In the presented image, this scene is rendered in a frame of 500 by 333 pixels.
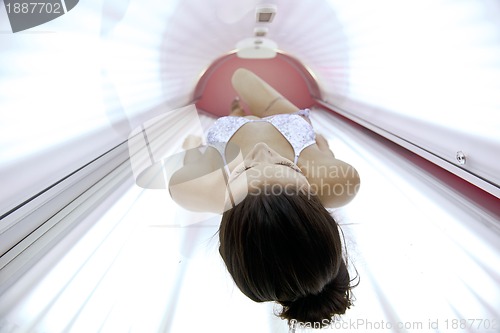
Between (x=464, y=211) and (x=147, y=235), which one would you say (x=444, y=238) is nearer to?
(x=464, y=211)

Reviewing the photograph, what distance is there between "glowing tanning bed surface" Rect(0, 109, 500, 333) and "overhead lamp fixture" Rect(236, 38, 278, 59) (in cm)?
187

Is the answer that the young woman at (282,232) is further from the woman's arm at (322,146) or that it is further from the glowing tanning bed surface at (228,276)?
the woman's arm at (322,146)

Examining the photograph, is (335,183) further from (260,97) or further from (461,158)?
(260,97)

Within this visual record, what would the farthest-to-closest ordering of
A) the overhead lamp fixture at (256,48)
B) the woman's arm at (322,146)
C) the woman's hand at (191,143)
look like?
the overhead lamp fixture at (256,48)
the woman's hand at (191,143)
the woman's arm at (322,146)

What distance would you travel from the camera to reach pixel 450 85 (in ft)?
3.89

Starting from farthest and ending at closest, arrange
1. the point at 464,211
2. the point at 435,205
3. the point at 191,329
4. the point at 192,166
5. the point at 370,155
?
the point at 370,155
the point at 192,166
the point at 435,205
the point at 464,211
the point at 191,329

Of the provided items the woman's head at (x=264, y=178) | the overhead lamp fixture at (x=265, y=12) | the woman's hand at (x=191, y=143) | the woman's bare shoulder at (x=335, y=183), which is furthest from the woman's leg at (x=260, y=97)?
the woman's head at (x=264, y=178)

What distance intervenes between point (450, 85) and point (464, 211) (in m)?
0.49

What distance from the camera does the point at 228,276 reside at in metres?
1.10

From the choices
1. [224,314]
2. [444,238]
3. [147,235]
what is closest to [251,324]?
[224,314]

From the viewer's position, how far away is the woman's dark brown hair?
85 cm

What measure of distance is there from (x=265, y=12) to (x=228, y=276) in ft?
5.38

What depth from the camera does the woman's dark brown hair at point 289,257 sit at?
2.80ft

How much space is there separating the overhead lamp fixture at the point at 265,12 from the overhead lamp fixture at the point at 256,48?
0.58m
